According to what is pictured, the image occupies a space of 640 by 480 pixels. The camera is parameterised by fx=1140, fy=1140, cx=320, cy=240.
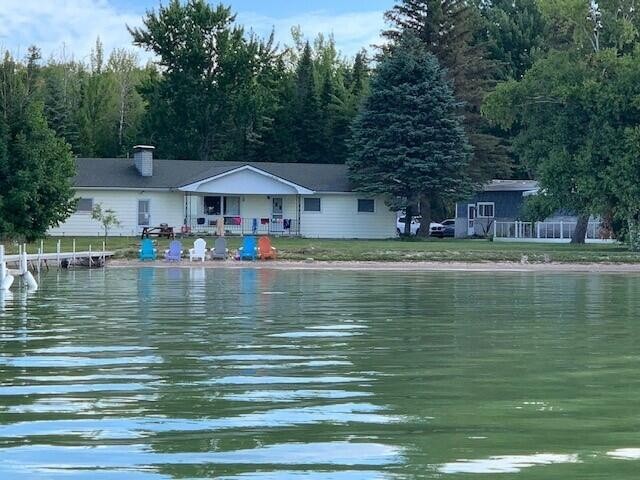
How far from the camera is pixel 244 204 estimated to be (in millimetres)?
61938

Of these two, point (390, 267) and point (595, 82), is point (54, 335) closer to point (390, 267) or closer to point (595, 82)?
point (390, 267)

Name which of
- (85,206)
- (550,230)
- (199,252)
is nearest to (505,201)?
(550,230)

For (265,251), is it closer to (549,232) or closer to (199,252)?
(199,252)

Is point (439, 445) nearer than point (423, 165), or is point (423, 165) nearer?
point (439, 445)

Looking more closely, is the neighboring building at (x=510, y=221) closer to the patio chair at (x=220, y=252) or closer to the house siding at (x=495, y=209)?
the house siding at (x=495, y=209)

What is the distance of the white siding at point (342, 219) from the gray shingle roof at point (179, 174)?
776 mm

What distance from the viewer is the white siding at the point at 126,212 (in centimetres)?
5975

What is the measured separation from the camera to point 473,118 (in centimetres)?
6925

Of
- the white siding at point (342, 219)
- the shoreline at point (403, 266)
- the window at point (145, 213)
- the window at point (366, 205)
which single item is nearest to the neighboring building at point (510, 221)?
the white siding at point (342, 219)

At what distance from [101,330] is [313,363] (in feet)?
17.5

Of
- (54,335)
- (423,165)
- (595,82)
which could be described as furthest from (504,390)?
(423,165)

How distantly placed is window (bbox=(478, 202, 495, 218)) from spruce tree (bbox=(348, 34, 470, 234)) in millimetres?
8008

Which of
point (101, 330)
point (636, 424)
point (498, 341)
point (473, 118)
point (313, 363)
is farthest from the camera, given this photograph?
point (473, 118)

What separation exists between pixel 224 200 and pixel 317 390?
5001 cm
